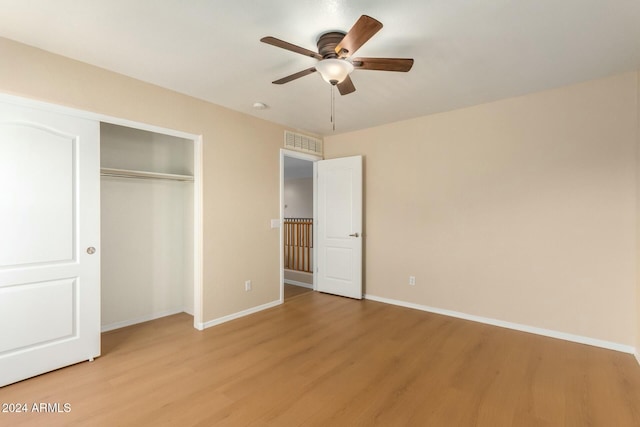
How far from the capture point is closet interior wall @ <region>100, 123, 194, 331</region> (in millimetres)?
3494

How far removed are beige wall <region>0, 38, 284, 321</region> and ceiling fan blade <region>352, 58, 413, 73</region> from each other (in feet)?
6.94

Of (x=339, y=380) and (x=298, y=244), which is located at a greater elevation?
(x=298, y=244)

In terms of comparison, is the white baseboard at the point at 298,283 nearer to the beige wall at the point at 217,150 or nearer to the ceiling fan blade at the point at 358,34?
the beige wall at the point at 217,150

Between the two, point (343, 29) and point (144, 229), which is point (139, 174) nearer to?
point (144, 229)

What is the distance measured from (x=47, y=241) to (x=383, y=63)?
2976 millimetres

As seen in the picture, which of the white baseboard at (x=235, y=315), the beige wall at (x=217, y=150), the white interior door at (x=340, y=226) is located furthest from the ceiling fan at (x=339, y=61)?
the white baseboard at (x=235, y=315)

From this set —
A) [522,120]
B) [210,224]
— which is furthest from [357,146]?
[210,224]

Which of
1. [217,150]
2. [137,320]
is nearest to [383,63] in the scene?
[217,150]

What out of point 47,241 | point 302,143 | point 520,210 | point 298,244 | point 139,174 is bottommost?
point 298,244

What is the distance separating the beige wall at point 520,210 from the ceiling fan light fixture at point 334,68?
2.30 metres

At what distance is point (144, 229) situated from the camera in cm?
378

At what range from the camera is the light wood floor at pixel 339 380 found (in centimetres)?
201

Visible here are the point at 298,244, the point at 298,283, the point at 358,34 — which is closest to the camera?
the point at 358,34

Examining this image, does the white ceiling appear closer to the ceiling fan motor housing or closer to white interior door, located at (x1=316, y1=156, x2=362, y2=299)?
the ceiling fan motor housing
